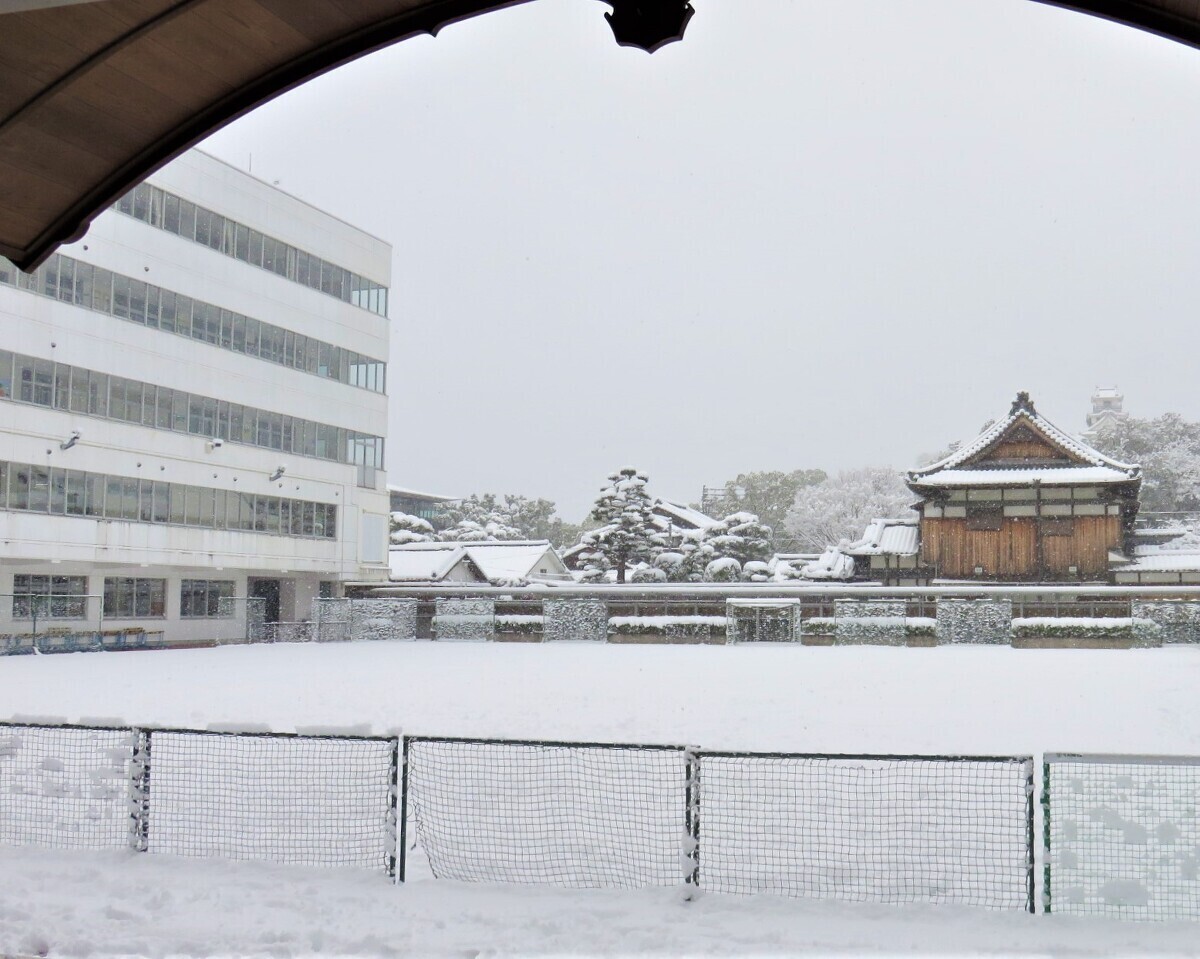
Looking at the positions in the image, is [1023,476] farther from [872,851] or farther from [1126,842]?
[1126,842]

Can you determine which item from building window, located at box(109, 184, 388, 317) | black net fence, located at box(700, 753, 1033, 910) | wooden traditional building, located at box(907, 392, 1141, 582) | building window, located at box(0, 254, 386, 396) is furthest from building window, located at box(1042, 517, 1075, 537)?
black net fence, located at box(700, 753, 1033, 910)

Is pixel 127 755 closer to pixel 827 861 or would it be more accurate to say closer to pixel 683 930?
pixel 683 930

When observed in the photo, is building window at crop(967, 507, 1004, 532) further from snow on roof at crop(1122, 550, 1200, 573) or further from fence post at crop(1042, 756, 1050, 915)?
fence post at crop(1042, 756, 1050, 915)

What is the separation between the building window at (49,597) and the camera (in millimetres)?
31531

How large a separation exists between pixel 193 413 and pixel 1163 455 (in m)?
52.0

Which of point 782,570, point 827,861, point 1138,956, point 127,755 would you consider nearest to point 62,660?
point 127,755

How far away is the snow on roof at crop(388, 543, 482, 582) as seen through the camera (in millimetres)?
48969

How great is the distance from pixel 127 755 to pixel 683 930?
144 inches

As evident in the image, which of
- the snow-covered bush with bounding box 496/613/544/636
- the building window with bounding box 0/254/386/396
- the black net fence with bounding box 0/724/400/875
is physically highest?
the building window with bounding box 0/254/386/396

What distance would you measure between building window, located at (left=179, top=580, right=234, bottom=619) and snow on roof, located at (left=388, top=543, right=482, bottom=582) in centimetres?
894

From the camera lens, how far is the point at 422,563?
169ft

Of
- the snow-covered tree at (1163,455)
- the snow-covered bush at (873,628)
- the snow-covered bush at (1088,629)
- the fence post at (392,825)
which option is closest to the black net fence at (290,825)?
the fence post at (392,825)

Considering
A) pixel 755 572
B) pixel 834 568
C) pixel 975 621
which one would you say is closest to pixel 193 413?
pixel 755 572

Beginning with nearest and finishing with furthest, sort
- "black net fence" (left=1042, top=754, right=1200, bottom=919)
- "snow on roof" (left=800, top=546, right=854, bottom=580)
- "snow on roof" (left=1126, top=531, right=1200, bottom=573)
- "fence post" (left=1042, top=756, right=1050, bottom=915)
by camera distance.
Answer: "black net fence" (left=1042, top=754, right=1200, bottom=919)
"fence post" (left=1042, top=756, right=1050, bottom=915)
"snow on roof" (left=1126, top=531, right=1200, bottom=573)
"snow on roof" (left=800, top=546, right=854, bottom=580)
